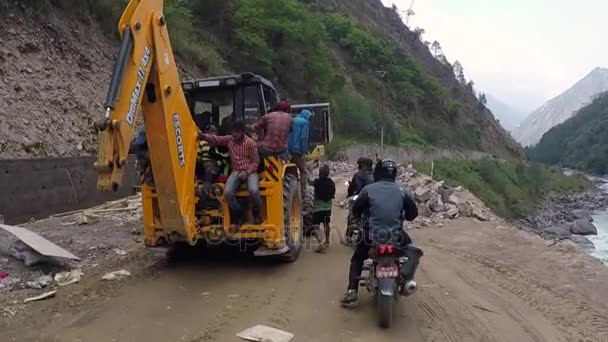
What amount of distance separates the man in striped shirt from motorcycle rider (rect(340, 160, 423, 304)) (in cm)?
145

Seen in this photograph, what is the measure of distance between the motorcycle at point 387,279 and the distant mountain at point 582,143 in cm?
10543

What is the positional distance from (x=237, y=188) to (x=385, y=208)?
200 cm

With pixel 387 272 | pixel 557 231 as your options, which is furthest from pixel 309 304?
pixel 557 231

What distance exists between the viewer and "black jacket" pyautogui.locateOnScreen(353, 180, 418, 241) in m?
6.02

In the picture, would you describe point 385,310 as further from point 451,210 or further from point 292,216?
point 451,210

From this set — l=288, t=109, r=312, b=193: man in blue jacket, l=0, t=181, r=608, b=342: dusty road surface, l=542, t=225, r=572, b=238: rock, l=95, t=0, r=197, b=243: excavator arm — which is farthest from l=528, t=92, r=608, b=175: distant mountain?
l=95, t=0, r=197, b=243: excavator arm

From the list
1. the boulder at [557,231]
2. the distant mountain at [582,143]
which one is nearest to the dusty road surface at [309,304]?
the boulder at [557,231]

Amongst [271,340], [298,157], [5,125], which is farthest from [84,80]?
[271,340]

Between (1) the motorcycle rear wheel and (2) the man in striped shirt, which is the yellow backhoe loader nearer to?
(2) the man in striped shirt

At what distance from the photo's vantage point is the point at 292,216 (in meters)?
8.35

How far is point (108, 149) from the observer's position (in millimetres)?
5309

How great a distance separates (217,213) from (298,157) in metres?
2.46

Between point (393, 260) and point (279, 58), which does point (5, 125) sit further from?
point (279, 58)

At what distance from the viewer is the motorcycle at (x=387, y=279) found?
→ 562 centimetres
